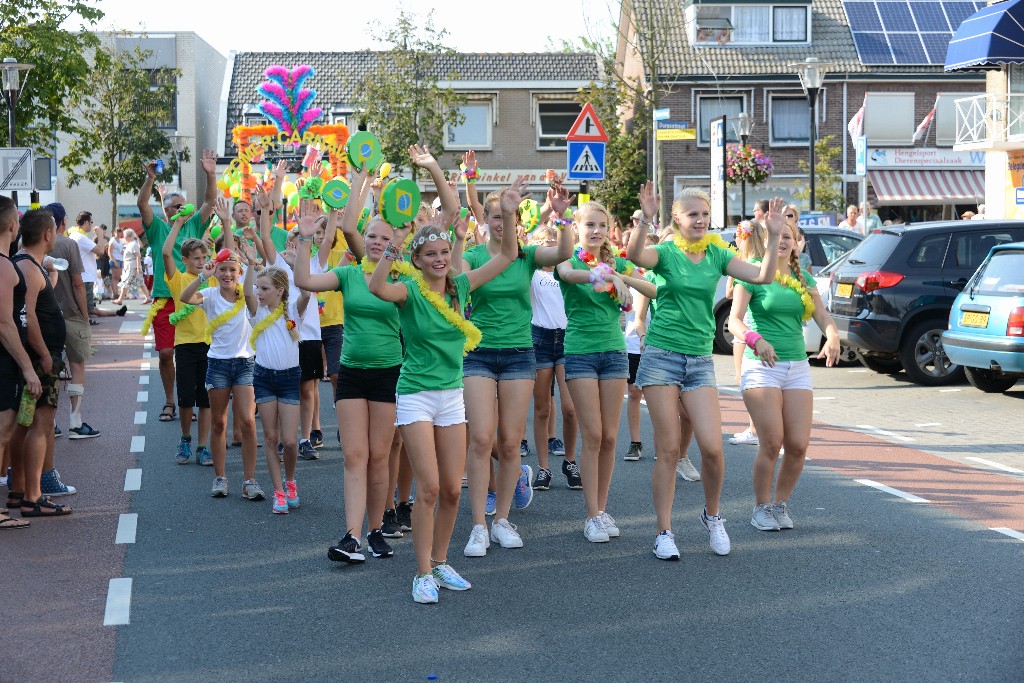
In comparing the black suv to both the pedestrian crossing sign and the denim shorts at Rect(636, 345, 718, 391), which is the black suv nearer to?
Answer: the pedestrian crossing sign

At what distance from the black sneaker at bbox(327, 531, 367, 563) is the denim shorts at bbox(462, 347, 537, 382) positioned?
1.05 meters

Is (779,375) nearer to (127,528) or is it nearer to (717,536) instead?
(717,536)

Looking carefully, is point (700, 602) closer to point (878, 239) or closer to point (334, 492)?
point (334, 492)

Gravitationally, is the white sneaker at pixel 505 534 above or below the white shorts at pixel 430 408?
below

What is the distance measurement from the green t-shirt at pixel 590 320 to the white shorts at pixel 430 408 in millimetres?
1525

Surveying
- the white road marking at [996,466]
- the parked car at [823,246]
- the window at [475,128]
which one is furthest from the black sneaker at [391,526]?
the window at [475,128]

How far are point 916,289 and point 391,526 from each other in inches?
361

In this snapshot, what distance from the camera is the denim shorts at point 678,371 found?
22.9 ft

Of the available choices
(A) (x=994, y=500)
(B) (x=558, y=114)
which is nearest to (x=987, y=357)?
(A) (x=994, y=500)

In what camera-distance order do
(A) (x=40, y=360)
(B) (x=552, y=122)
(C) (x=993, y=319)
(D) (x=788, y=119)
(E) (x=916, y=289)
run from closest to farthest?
(A) (x=40, y=360)
(C) (x=993, y=319)
(E) (x=916, y=289)
(D) (x=788, y=119)
(B) (x=552, y=122)

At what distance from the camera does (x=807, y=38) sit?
140 ft

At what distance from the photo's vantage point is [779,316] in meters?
7.52

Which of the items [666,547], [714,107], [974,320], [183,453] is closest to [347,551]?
[666,547]

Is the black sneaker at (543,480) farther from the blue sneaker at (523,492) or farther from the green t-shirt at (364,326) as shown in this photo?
the green t-shirt at (364,326)
